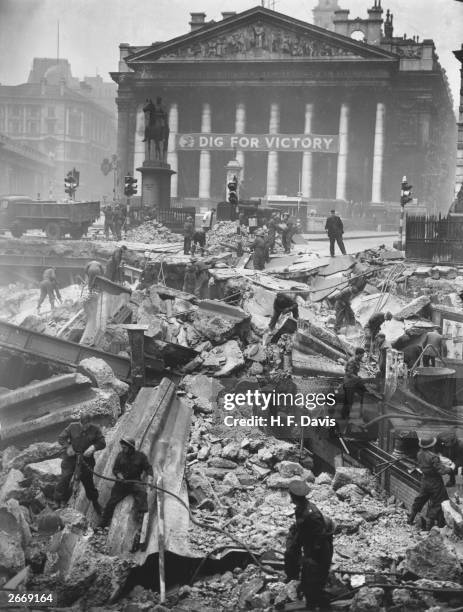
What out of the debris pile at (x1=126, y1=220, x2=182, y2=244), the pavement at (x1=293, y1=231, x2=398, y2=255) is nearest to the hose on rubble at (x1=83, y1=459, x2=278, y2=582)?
the pavement at (x1=293, y1=231, x2=398, y2=255)

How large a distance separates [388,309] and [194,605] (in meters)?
10.8

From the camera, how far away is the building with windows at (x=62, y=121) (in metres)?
48.2

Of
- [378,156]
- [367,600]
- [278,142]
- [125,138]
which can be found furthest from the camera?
[125,138]

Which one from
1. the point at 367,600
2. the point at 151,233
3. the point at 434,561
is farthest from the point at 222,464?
the point at 151,233

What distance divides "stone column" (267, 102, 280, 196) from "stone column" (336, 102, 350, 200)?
4.32 meters

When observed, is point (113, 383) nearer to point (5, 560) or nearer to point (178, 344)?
point (178, 344)

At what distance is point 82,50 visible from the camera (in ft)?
70.9

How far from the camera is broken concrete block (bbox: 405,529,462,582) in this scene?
6504mm

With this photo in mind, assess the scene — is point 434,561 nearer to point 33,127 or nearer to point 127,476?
point 127,476

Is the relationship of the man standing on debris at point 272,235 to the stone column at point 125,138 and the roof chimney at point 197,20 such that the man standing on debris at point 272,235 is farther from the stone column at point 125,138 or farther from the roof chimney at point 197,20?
the roof chimney at point 197,20

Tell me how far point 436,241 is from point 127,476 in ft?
48.6

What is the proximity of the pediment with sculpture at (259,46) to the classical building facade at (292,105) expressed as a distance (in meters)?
0.07

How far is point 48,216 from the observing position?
29.8m

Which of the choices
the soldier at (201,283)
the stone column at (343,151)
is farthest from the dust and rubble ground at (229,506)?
the stone column at (343,151)
